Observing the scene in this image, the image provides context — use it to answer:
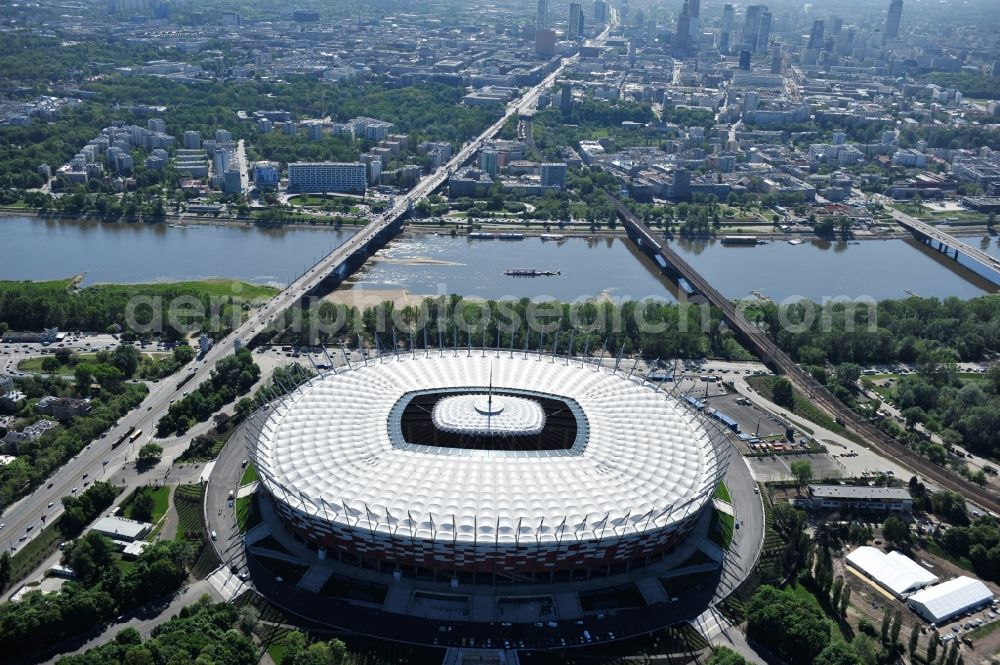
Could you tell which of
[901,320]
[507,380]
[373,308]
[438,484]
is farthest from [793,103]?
[438,484]

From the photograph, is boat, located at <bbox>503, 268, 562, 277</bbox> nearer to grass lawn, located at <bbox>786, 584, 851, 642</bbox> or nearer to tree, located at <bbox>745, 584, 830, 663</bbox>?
grass lawn, located at <bbox>786, 584, 851, 642</bbox>

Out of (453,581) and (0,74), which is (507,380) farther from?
(0,74)

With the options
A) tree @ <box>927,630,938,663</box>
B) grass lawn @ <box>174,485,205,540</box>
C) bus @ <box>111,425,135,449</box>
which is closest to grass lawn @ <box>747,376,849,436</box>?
tree @ <box>927,630,938,663</box>

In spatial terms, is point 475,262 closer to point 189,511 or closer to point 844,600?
point 189,511

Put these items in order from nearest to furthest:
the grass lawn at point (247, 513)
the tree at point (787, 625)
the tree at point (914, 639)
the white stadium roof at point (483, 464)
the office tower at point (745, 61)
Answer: the tree at point (787, 625), the tree at point (914, 639), the white stadium roof at point (483, 464), the grass lawn at point (247, 513), the office tower at point (745, 61)

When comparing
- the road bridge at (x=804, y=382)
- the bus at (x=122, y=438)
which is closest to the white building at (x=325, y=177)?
the road bridge at (x=804, y=382)

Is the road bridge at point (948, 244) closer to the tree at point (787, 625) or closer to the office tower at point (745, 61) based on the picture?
the tree at point (787, 625)

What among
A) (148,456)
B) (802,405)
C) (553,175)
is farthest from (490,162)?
(148,456)
